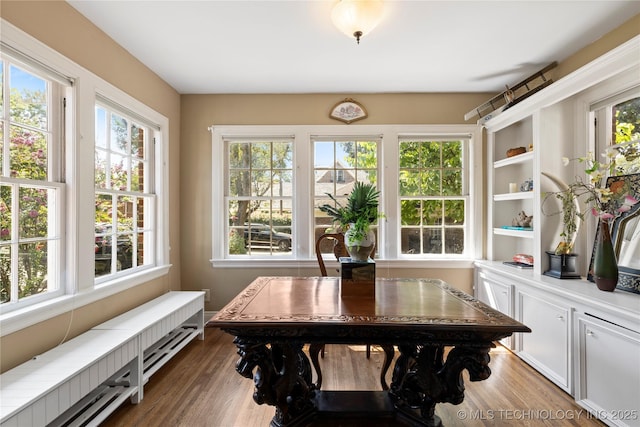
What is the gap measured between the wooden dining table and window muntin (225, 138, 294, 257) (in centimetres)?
163

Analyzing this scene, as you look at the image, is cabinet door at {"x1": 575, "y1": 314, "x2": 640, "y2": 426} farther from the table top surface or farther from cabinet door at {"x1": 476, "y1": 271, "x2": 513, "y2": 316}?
the table top surface

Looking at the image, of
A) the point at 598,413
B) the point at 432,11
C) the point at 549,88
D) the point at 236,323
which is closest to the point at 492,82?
the point at 549,88

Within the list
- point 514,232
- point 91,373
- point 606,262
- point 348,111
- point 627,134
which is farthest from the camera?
point 348,111

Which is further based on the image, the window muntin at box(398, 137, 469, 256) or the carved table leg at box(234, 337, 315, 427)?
the window muntin at box(398, 137, 469, 256)

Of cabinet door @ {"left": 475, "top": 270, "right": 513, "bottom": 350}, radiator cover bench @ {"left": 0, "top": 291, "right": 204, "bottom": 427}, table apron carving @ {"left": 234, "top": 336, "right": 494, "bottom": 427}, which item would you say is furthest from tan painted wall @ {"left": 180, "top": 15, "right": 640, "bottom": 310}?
table apron carving @ {"left": 234, "top": 336, "right": 494, "bottom": 427}

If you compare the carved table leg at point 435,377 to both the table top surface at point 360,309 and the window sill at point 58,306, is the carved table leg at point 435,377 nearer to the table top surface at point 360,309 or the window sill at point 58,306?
the table top surface at point 360,309

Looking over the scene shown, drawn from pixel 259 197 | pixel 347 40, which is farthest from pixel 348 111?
pixel 259 197

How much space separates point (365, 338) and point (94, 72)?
275 centimetres

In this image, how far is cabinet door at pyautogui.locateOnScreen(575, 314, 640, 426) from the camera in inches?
68.2

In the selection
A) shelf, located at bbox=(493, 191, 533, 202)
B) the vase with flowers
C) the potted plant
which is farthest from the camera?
shelf, located at bbox=(493, 191, 533, 202)

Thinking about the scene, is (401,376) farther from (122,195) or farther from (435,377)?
(122,195)

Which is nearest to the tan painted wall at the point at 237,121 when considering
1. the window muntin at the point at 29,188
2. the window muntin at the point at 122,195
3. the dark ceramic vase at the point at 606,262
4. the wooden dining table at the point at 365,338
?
the window muntin at the point at 122,195

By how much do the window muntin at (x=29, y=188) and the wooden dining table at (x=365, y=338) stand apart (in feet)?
4.43

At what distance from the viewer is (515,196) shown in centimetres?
304
